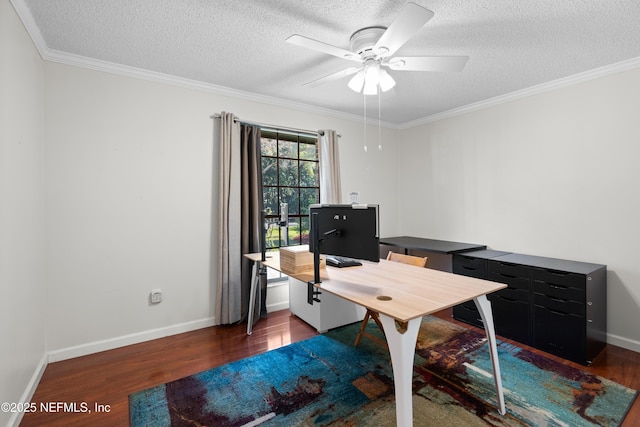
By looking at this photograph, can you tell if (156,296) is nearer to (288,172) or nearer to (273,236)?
(273,236)

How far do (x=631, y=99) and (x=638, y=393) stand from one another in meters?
2.31

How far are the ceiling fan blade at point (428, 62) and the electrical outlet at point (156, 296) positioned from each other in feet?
9.15

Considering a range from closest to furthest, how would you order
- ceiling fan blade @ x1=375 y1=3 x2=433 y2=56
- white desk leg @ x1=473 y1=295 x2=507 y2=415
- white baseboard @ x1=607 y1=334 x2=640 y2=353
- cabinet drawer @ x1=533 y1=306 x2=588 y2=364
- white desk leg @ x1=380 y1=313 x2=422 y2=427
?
white desk leg @ x1=380 y1=313 x2=422 y2=427, ceiling fan blade @ x1=375 y1=3 x2=433 y2=56, white desk leg @ x1=473 y1=295 x2=507 y2=415, cabinet drawer @ x1=533 y1=306 x2=588 y2=364, white baseboard @ x1=607 y1=334 x2=640 y2=353

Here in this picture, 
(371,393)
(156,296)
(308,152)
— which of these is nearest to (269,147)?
(308,152)

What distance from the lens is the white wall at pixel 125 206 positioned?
7.99ft

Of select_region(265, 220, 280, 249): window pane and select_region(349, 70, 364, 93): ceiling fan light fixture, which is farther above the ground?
select_region(349, 70, 364, 93): ceiling fan light fixture

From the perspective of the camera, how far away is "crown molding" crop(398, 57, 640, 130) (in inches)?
101

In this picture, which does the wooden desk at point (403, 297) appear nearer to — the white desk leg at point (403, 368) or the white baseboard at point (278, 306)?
the white desk leg at point (403, 368)

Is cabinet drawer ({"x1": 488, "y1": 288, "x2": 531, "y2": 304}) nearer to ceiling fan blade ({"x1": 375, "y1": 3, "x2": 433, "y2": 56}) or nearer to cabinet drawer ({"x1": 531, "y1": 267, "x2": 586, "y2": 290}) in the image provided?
cabinet drawer ({"x1": 531, "y1": 267, "x2": 586, "y2": 290})

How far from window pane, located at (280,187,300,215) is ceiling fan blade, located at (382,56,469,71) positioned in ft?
6.56

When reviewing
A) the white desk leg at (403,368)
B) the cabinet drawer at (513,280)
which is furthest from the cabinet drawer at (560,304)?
the white desk leg at (403,368)

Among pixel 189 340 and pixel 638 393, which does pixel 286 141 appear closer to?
pixel 189 340

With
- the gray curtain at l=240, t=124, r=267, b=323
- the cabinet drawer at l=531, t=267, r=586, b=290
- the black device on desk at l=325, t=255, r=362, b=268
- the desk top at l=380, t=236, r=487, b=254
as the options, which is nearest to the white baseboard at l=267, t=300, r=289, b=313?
the gray curtain at l=240, t=124, r=267, b=323

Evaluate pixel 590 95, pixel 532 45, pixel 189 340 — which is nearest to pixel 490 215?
pixel 590 95
